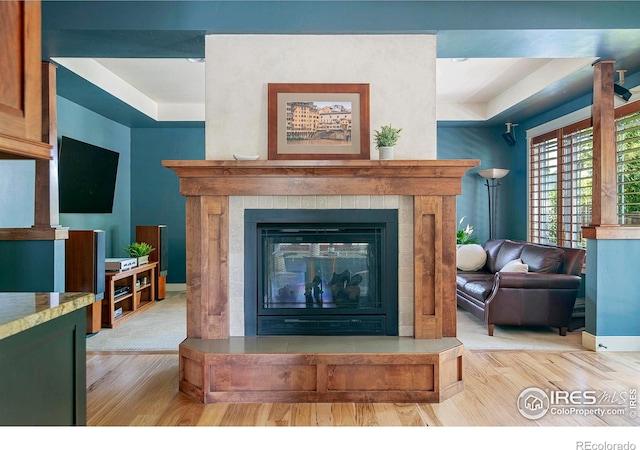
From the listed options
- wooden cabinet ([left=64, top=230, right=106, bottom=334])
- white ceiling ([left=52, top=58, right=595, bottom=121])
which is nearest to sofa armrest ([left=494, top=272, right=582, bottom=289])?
white ceiling ([left=52, top=58, right=595, bottom=121])

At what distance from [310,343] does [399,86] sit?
1.79 m

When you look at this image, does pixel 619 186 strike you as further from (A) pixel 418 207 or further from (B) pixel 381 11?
(B) pixel 381 11

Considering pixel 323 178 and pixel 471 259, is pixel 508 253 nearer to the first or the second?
pixel 471 259

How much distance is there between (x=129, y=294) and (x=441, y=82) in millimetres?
4157

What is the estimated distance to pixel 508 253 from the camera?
5.08 m

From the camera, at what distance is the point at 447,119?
19.8 feet

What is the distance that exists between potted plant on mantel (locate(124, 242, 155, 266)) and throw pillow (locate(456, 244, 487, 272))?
3735 mm

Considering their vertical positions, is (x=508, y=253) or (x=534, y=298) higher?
(x=508, y=253)

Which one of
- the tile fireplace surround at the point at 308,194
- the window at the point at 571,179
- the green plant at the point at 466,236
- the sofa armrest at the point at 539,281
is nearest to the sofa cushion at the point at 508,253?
the window at the point at 571,179

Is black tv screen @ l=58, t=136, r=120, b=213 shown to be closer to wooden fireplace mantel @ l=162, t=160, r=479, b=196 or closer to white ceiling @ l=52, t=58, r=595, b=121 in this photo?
white ceiling @ l=52, t=58, r=595, b=121

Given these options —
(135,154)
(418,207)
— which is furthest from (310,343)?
(135,154)

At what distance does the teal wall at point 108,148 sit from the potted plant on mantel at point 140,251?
56 cm

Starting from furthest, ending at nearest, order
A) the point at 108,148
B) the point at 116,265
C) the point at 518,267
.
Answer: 1. the point at 108,148
2. the point at 116,265
3. the point at 518,267

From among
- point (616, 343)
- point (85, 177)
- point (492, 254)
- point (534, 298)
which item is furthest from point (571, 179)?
point (85, 177)
